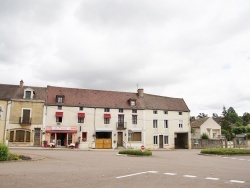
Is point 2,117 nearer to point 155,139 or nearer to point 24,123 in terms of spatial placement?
point 24,123

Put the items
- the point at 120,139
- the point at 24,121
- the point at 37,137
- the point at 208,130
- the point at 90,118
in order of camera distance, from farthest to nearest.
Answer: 1. the point at 208,130
2. the point at 120,139
3. the point at 90,118
4. the point at 37,137
5. the point at 24,121

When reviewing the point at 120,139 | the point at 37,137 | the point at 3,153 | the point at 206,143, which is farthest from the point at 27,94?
the point at 206,143

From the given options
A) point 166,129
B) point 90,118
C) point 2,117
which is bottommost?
point 166,129

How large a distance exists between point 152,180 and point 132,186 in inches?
60.2

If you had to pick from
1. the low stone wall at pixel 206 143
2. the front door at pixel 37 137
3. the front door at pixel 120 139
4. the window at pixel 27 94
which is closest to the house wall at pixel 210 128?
the low stone wall at pixel 206 143

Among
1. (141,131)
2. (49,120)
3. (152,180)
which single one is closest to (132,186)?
(152,180)

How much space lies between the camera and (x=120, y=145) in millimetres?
41500

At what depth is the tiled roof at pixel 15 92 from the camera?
37456mm

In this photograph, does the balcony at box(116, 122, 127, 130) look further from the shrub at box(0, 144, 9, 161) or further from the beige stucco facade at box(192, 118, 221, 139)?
the shrub at box(0, 144, 9, 161)

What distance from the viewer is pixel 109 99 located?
44.1 meters

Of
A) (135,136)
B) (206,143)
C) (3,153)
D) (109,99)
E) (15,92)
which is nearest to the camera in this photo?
(3,153)

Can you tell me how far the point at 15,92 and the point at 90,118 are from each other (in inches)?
461

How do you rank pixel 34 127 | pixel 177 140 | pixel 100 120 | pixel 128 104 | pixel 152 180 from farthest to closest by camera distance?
pixel 177 140 → pixel 128 104 → pixel 100 120 → pixel 34 127 → pixel 152 180

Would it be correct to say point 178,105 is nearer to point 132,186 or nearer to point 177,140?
point 177,140
